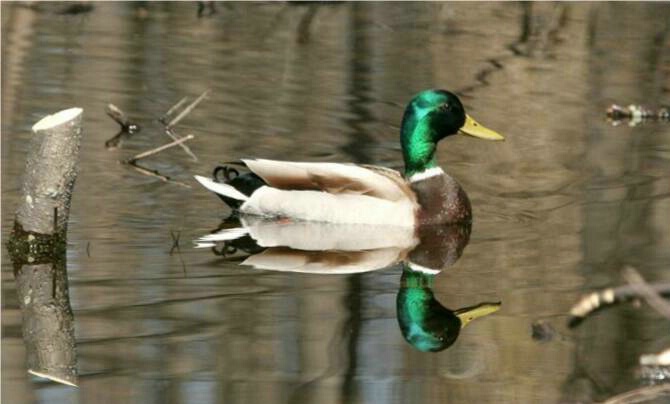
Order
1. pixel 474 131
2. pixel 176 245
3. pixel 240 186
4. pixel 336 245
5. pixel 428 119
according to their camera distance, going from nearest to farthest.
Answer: pixel 176 245, pixel 336 245, pixel 240 186, pixel 428 119, pixel 474 131

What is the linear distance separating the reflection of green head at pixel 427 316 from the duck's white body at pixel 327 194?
1.40 m

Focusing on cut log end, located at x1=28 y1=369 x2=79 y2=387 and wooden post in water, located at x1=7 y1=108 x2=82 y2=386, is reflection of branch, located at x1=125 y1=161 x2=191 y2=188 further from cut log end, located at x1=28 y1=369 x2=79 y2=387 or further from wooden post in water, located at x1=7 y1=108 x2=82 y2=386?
cut log end, located at x1=28 y1=369 x2=79 y2=387

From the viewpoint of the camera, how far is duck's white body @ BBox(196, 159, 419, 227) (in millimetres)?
10875

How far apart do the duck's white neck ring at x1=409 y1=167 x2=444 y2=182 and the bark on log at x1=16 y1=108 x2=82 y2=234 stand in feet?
9.58

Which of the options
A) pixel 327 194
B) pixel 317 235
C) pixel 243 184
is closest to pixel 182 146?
pixel 243 184

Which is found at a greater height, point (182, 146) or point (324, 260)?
point (324, 260)

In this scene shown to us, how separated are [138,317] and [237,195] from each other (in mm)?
2890

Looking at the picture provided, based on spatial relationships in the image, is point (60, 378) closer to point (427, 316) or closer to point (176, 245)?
point (427, 316)

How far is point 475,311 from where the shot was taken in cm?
869

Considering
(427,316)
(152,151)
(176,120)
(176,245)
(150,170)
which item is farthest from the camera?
(176,120)

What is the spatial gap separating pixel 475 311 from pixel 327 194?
2.48m

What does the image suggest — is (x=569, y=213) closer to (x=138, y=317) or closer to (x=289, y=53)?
(x=138, y=317)

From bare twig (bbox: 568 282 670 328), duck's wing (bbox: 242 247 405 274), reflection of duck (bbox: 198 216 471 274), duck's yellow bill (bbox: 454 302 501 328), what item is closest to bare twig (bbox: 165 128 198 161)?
reflection of duck (bbox: 198 216 471 274)

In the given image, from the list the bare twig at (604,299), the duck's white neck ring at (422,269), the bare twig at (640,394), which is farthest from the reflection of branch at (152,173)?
the bare twig at (604,299)
